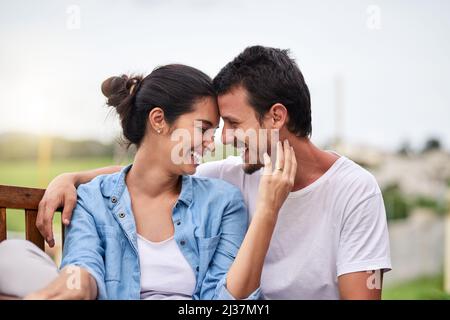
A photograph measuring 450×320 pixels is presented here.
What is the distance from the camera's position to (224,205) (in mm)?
1825

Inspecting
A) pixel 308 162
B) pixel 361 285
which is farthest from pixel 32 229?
pixel 361 285

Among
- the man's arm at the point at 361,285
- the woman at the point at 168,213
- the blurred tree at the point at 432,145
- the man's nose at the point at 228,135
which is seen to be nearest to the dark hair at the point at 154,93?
the woman at the point at 168,213

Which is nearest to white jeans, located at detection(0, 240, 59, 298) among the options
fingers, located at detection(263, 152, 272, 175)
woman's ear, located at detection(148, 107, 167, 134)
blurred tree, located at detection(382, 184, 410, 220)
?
woman's ear, located at detection(148, 107, 167, 134)

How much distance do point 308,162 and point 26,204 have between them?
843 mm

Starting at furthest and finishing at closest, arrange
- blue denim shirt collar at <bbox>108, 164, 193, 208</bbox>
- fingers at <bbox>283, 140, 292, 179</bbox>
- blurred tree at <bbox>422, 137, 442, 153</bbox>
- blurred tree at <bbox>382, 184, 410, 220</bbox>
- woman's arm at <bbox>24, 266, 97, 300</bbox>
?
blurred tree at <bbox>382, 184, 410, 220</bbox>, blurred tree at <bbox>422, 137, 442, 153</bbox>, blue denim shirt collar at <bbox>108, 164, 193, 208</bbox>, fingers at <bbox>283, 140, 292, 179</bbox>, woman's arm at <bbox>24, 266, 97, 300</bbox>

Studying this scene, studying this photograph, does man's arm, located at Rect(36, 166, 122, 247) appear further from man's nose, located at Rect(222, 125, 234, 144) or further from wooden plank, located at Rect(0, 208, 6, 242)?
man's nose, located at Rect(222, 125, 234, 144)

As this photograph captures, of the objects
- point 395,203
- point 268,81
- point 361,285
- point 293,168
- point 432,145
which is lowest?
point 395,203

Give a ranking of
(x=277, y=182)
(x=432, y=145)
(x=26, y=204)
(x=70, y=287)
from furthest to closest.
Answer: (x=432, y=145) < (x=26, y=204) < (x=277, y=182) < (x=70, y=287)

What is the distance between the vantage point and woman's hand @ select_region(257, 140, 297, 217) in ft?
5.51

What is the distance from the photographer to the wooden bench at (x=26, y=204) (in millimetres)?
1762

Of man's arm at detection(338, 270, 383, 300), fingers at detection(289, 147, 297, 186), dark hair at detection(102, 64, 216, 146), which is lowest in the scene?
man's arm at detection(338, 270, 383, 300)

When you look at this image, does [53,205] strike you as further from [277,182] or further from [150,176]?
[277,182]

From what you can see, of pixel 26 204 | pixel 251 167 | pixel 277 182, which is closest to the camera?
pixel 277 182

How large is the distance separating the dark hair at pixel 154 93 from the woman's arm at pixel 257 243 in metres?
0.33
